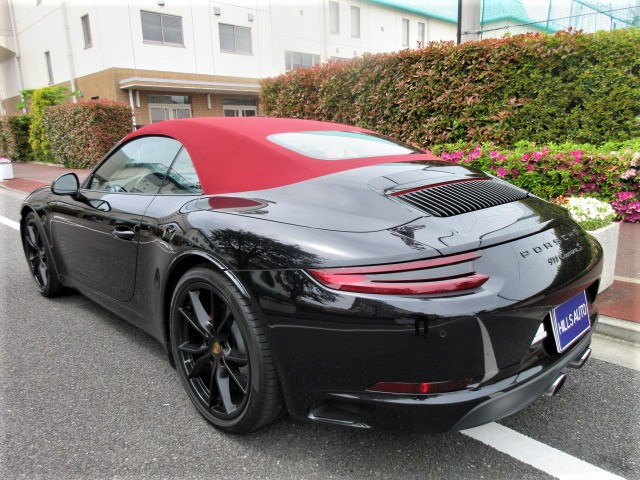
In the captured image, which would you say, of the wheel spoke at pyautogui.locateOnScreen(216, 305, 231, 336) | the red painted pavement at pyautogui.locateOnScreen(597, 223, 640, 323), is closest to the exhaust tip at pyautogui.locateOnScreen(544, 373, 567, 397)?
the wheel spoke at pyautogui.locateOnScreen(216, 305, 231, 336)

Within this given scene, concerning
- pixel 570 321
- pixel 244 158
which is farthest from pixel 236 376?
pixel 570 321

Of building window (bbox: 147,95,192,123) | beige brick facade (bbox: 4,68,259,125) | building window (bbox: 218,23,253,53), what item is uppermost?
building window (bbox: 218,23,253,53)

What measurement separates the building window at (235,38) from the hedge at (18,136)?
910 centimetres

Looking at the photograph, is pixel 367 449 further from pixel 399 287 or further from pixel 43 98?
pixel 43 98

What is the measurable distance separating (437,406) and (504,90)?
614 cm

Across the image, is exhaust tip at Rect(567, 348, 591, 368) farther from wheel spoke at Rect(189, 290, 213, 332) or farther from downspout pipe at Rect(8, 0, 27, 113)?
downspout pipe at Rect(8, 0, 27, 113)

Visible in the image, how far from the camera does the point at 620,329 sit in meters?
3.10

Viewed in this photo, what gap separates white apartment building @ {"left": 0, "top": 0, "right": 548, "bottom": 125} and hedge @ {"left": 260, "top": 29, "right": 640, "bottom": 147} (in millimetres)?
12404

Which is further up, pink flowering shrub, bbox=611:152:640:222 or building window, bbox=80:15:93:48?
building window, bbox=80:15:93:48

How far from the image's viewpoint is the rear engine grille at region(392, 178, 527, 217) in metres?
1.96

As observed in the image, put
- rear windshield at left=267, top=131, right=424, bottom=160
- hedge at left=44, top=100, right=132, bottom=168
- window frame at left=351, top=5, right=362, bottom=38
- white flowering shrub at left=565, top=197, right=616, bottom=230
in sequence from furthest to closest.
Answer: window frame at left=351, top=5, right=362, bottom=38 < hedge at left=44, top=100, right=132, bottom=168 < white flowering shrub at left=565, top=197, right=616, bottom=230 < rear windshield at left=267, top=131, right=424, bottom=160

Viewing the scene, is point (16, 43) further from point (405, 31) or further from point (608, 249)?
point (608, 249)

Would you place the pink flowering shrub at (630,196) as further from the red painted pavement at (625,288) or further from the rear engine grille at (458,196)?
the rear engine grille at (458,196)

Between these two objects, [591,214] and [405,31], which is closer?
[591,214]
